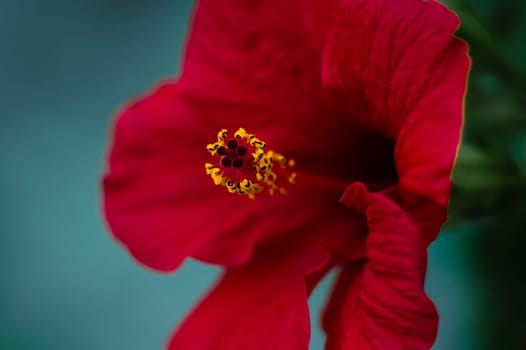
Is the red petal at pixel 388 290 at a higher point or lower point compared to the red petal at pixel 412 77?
lower

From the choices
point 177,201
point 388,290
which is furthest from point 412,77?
point 177,201

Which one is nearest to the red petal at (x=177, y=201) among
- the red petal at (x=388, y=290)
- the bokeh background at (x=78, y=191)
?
the red petal at (x=388, y=290)

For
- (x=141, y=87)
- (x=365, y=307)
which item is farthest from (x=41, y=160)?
(x=365, y=307)

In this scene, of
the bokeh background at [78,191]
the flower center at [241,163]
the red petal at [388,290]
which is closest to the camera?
the red petal at [388,290]

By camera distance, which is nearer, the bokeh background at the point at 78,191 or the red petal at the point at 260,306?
the red petal at the point at 260,306

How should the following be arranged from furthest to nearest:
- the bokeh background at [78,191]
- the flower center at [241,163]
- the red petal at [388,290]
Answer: the bokeh background at [78,191], the flower center at [241,163], the red petal at [388,290]

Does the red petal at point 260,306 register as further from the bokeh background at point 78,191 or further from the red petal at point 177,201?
the bokeh background at point 78,191

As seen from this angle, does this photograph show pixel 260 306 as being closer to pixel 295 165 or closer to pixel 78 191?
pixel 295 165
